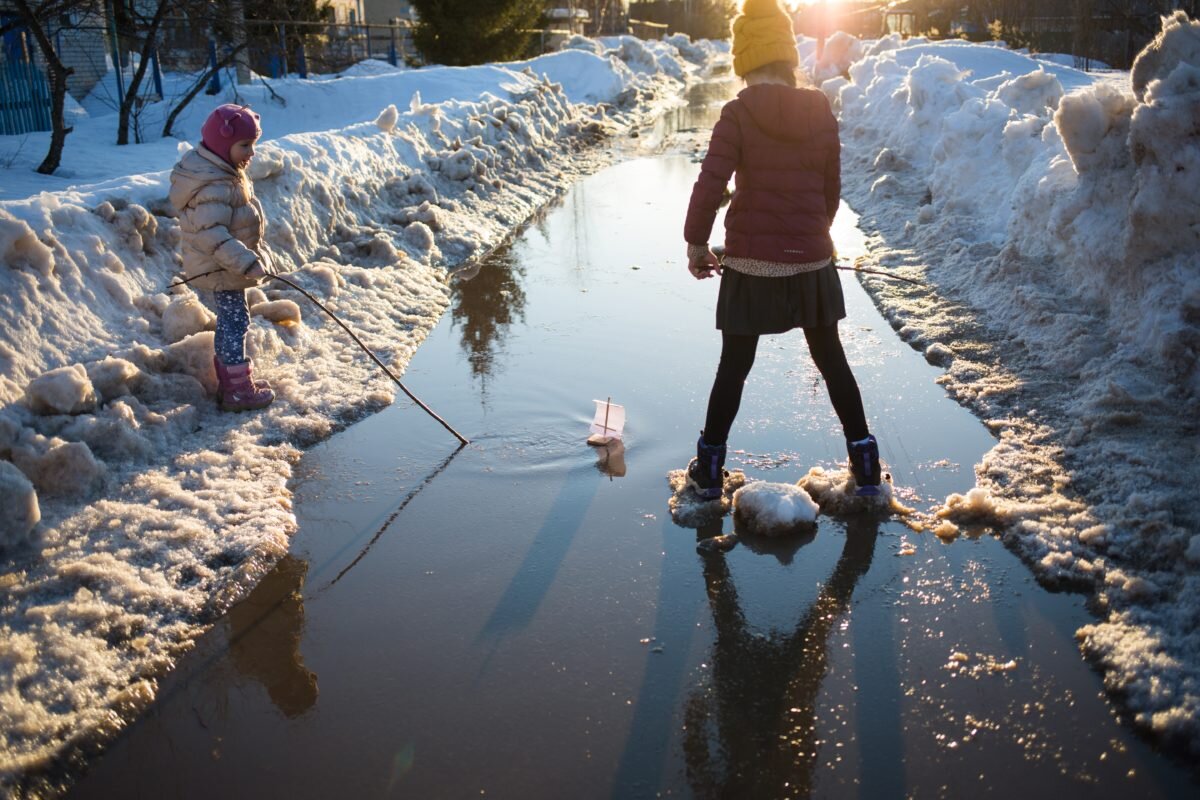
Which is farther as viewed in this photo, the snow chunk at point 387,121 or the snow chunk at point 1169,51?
the snow chunk at point 387,121

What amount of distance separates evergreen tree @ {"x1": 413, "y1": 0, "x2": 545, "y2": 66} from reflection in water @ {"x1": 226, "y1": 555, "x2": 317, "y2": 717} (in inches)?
919

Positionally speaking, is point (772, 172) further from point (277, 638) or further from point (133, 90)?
point (133, 90)

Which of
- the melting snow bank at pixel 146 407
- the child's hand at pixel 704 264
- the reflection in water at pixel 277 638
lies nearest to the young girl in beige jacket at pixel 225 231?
the melting snow bank at pixel 146 407

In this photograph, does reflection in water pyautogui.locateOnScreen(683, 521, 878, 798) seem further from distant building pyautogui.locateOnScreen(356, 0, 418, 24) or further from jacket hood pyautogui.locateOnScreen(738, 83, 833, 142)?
distant building pyautogui.locateOnScreen(356, 0, 418, 24)

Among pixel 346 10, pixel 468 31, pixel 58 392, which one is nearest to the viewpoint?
pixel 58 392

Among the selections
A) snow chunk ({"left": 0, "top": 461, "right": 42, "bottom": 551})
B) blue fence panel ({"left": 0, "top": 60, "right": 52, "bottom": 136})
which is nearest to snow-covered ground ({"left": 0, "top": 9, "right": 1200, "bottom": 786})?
snow chunk ({"left": 0, "top": 461, "right": 42, "bottom": 551})

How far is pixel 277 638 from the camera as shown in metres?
3.39

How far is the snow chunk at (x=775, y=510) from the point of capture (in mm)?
3994

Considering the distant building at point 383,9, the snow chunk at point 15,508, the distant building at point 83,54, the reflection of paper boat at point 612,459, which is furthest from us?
the distant building at point 383,9

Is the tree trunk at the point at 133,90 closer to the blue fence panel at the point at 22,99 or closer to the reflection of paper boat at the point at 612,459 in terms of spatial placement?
the blue fence panel at the point at 22,99

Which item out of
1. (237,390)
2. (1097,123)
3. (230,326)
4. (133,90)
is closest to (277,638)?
(237,390)

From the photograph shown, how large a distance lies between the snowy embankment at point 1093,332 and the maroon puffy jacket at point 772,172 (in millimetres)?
1321

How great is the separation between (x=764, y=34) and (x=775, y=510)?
1.91 m

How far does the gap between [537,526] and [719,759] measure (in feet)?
5.14
